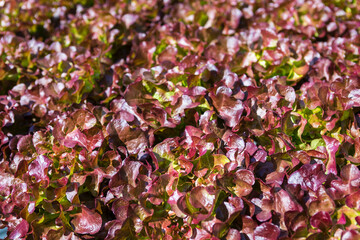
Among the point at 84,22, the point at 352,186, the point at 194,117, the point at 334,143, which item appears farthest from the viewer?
the point at 84,22

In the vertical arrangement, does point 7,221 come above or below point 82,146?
below

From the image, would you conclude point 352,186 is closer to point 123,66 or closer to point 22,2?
point 123,66

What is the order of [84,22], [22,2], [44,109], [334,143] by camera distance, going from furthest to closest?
1. [22,2]
2. [84,22]
3. [44,109]
4. [334,143]

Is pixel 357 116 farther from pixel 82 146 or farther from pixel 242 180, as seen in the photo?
pixel 82 146

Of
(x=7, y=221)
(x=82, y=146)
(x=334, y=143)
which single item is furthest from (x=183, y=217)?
(x=7, y=221)

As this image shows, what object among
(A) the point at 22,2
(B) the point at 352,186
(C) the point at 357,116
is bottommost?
(C) the point at 357,116

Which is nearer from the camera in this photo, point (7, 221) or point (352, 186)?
point (352, 186)
